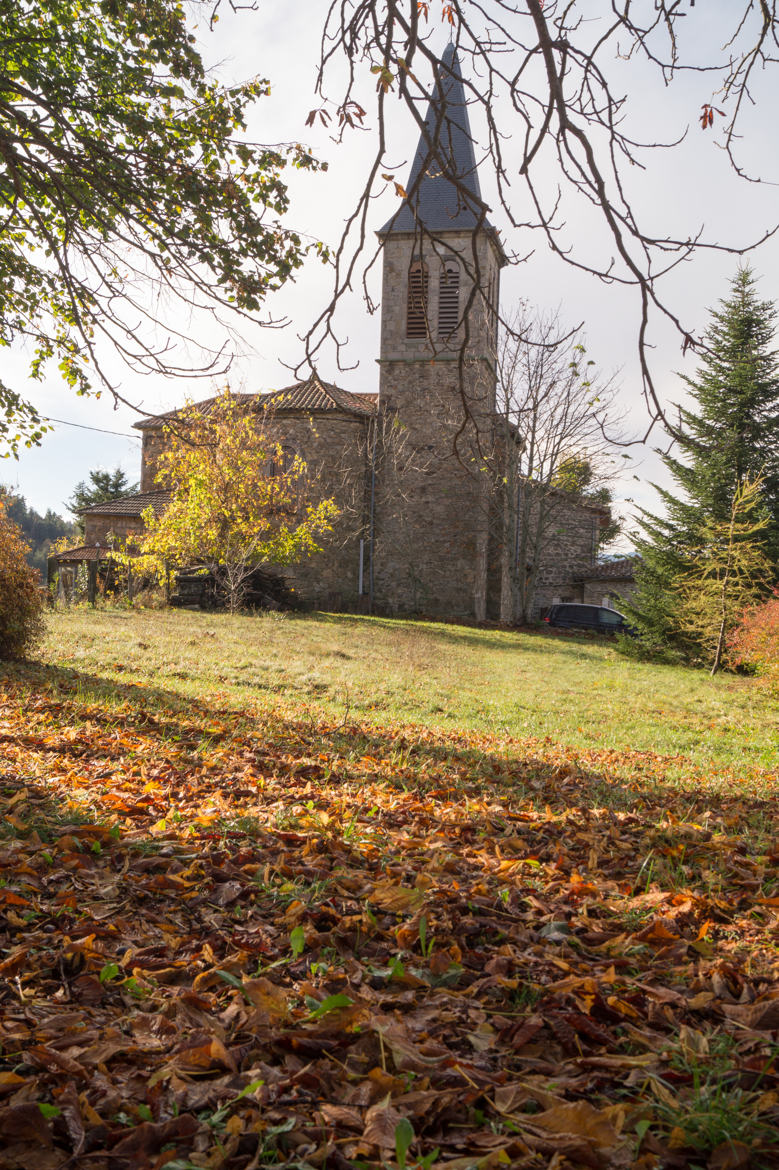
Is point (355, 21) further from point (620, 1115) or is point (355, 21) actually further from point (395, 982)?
point (620, 1115)

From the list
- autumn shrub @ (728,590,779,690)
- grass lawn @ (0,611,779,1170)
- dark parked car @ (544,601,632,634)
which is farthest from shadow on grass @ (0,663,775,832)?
dark parked car @ (544,601,632,634)

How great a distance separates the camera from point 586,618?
86.2 feet

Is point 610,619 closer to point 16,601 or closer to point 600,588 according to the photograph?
point 600,588

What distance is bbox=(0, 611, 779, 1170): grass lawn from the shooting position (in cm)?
151

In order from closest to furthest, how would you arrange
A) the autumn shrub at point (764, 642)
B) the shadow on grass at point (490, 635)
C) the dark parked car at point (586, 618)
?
the autumn shrub at point (764, 642) < the shadow on grass at point (490, 635) < the dark parked car at point (586, 618)

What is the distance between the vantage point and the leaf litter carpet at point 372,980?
150 cm

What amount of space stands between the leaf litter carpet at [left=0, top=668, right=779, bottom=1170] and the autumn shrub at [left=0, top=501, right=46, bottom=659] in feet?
17.4

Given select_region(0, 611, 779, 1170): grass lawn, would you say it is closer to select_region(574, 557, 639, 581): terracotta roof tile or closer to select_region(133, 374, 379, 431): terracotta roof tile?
select_region(133, 374, 379, 431): terracotta roof tile

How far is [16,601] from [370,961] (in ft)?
26.4

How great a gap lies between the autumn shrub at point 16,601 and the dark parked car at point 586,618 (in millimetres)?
19251

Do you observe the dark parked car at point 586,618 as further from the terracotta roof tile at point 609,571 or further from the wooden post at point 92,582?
the wooden post at point 92,582

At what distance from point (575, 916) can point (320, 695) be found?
6607mm

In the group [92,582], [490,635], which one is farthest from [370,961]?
[490,635]

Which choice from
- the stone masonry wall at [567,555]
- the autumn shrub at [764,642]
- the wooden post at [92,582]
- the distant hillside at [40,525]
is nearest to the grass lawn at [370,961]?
the autumn shrub at [764,642]
